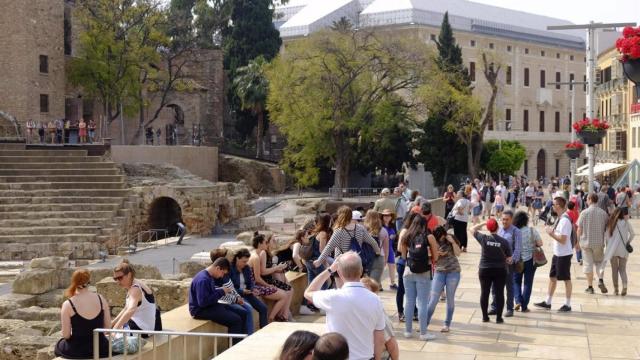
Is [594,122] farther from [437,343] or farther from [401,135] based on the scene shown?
[401,135]

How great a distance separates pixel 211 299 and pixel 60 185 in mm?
25375

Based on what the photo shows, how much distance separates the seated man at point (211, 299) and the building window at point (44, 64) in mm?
38527

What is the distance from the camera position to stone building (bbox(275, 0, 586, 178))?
7169 cm

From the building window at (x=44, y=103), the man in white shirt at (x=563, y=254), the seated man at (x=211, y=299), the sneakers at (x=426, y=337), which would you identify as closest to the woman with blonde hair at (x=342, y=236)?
the sneakers at (x=426, y=337)

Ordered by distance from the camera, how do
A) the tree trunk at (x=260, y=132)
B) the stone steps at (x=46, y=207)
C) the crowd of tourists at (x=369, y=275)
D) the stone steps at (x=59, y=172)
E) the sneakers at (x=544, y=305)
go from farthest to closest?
the tree trunk at (x=260, y=132) → the stone steps at (x=59, y=172) → the stone steps at (x=46, y=207) → the sneakers at (x=544, y=305) → the crowd of tourists at (x=369, y=275)

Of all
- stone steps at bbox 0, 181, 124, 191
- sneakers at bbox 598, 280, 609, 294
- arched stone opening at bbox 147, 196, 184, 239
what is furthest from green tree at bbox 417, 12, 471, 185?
sneakers at bbox 598, 280, 609, 294

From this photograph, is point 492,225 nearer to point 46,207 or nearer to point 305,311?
point 305,311

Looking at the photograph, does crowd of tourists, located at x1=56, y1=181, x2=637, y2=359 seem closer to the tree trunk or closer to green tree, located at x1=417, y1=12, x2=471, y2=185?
green tree, located at x1=417, y1=12, x2=471, y2=185

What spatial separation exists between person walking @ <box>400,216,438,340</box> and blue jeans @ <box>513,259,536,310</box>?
96.3 inches

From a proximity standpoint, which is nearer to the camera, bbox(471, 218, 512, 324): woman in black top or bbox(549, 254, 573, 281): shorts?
bbox(471, 218, 512, 324): woman in black top

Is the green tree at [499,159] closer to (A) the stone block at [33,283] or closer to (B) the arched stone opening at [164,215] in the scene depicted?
(B) the arched stone opening at [164,215]

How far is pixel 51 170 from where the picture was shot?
35.4 m

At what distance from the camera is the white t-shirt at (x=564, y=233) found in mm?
13344

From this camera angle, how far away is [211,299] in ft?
33.6
